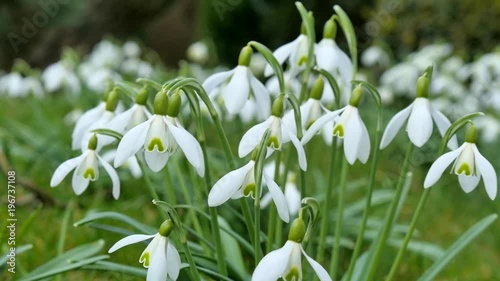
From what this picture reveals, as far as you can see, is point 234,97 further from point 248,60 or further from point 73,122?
point 73,122

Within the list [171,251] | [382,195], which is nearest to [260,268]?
[171,251]

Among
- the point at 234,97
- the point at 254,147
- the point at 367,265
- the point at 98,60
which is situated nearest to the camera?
the point at 254,147

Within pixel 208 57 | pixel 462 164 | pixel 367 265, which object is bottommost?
pixel 208 57

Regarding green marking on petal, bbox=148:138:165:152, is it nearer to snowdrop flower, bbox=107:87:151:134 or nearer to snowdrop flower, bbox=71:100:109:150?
snowdrop flower, bbox=107:87:151:134

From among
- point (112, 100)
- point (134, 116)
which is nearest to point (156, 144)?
point (134, 116)

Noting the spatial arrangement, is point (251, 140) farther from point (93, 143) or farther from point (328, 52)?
point (328, 52)

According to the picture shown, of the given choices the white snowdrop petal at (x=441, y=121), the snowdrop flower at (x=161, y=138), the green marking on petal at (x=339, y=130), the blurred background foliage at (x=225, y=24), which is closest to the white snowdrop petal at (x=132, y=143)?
the snowdrop flower at (x=161, y=138)
